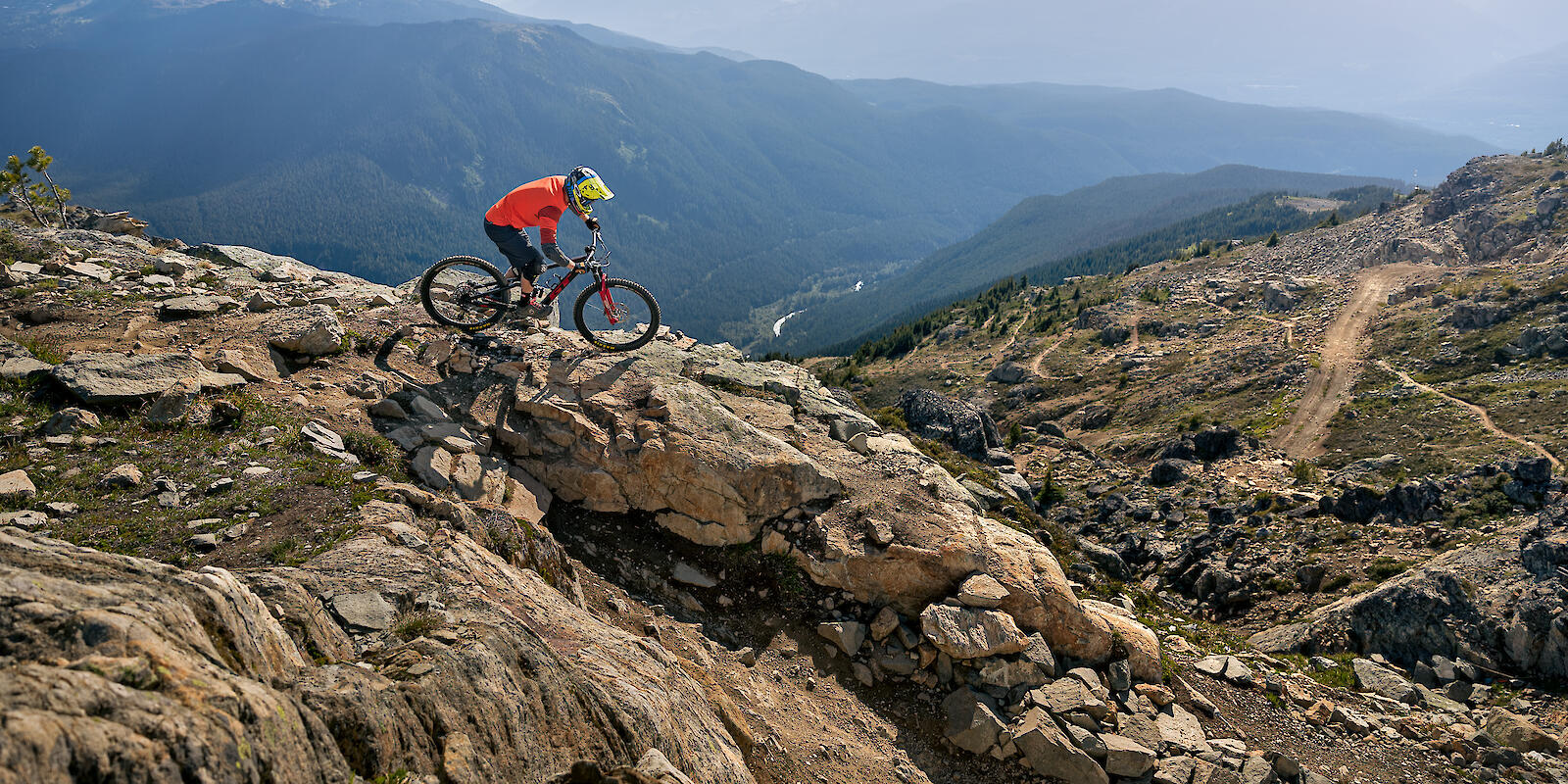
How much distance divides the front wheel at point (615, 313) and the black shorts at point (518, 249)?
1.24m

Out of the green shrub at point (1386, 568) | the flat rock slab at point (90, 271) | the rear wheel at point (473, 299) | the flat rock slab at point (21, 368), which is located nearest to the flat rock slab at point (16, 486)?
the flat rock slab at point (21, 368)

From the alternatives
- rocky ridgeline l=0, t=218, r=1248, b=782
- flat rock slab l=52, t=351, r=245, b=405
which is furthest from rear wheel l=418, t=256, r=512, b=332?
flat rock slab l=52, t=351, r=245, b=405

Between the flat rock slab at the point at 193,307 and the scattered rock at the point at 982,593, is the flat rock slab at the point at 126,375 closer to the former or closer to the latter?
the flat rock slab at the point at 193,307

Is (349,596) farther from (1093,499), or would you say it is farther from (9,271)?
(1093,499)

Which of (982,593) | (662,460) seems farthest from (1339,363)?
(662,460)

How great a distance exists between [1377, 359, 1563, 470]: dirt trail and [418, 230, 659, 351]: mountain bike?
37086 mm

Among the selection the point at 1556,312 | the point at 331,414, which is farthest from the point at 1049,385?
the point at 331,414

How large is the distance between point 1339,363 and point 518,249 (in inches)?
2230

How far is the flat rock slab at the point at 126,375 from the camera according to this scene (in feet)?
32.1

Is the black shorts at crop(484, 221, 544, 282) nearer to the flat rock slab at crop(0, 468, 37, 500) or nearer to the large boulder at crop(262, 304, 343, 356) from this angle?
the large boulder at crop(262, 304, 343, 356)

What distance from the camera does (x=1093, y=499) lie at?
34.4 meters

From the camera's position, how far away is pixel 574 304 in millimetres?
15688

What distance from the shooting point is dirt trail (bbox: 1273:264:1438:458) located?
37.4 metres

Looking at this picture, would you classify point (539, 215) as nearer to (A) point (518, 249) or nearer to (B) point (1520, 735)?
(A) point (518, 249)
